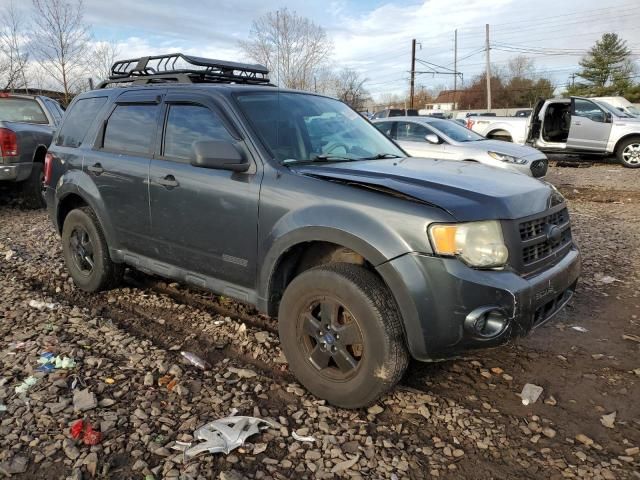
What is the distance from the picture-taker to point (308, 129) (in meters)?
3.71

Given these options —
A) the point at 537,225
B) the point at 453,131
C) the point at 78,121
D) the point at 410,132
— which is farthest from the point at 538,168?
the point at 78,121

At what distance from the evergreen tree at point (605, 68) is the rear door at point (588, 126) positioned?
49.7 m

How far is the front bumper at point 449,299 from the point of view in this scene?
251cm

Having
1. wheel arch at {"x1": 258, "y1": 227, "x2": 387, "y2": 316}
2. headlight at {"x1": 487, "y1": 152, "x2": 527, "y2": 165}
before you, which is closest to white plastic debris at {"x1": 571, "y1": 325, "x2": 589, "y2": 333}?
wheel arch at {"x1": 258, "y1": 227, "x2": 387, "y2": 316}

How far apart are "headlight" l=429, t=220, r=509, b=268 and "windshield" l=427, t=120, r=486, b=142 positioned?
25.5 feet

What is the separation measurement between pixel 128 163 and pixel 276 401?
2259 mm

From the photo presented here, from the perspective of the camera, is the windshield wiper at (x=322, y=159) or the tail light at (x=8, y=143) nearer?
the windshield wiper at (x=322, y=159)

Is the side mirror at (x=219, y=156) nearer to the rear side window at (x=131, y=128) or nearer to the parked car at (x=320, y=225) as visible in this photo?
the parked car at (x=320, y=225)

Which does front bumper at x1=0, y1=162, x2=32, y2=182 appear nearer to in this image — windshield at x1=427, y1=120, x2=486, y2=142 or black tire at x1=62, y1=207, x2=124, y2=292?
black tire at x1=62, y1=207, x2=124, y2=292

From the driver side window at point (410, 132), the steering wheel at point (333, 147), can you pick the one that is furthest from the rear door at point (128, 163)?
the driver side window at point (410, 132)

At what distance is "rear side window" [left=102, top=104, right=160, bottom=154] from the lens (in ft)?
13.2

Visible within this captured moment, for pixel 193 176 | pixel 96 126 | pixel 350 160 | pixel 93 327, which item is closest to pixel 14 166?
pixel 96 126

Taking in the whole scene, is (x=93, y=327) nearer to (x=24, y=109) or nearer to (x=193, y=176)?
(x=193, y=176)

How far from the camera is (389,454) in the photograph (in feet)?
8.39
